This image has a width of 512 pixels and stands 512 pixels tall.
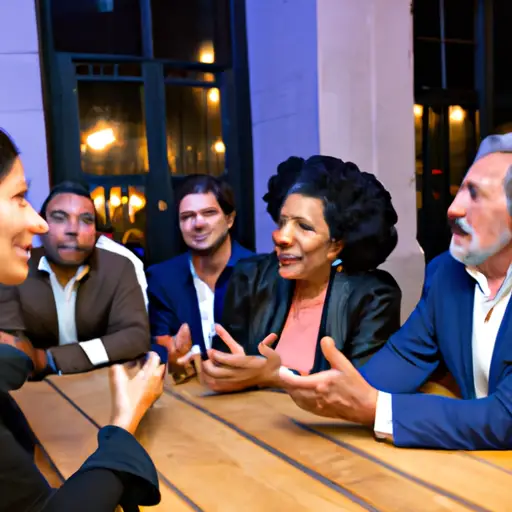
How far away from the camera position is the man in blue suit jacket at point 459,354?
117 cm

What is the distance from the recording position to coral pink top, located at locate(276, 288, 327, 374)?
5.57ft

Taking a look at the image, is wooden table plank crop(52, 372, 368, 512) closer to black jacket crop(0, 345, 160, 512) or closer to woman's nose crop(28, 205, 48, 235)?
black jacket crop(0, 345, 160, 512)

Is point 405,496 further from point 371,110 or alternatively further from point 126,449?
point 371,110

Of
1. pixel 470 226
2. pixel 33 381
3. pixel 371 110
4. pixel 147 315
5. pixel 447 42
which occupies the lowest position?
pixel 33 381

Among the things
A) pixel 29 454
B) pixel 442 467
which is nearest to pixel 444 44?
pixel 442 467

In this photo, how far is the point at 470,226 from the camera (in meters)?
1.30

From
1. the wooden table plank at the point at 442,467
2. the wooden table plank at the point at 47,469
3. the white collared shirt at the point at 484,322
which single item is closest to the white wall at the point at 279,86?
the white collared shirt at the point at 484,322

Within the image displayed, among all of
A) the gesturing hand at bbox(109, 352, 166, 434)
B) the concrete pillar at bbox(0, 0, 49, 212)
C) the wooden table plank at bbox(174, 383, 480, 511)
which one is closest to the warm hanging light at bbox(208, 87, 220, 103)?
the concrete pillar at bbox(0, 0, 49, 212)

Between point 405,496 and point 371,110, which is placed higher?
point 371,110

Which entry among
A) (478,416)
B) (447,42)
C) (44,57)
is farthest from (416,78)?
(478,416)

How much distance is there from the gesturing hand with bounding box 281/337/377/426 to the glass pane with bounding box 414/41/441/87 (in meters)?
3.01

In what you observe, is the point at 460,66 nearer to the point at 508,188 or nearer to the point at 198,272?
the point at 198,272

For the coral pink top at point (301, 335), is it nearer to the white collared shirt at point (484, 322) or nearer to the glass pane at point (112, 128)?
the white collared shirt at point (484, 322)

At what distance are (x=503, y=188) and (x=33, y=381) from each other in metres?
1.54
